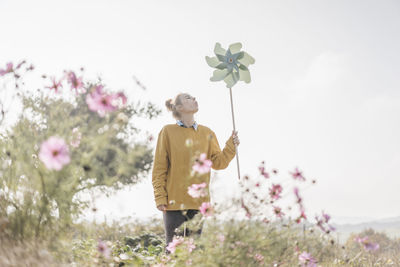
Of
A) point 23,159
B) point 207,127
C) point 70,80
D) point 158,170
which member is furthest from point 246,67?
point 23,159

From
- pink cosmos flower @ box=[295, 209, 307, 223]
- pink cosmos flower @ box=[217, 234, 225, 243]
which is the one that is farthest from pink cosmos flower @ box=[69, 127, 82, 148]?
pink cosmos flower @ box=[295, 209, 307, 223]

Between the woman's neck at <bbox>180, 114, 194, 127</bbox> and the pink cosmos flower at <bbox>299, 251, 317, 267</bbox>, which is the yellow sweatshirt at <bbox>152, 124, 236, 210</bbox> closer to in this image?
the woman's neck at <bbox>180, 114, 194, 127</bbox>

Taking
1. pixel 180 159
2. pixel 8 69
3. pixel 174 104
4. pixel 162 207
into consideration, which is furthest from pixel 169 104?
pixel 8 69

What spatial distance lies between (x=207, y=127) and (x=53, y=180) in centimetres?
192

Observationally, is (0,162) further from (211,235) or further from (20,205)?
(211,235)

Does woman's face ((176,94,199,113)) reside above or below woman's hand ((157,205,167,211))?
above

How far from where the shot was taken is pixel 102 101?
2.16 metres

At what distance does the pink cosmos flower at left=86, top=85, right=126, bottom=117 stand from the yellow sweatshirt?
1.14 metres

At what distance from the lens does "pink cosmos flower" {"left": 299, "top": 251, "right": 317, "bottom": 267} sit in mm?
2516

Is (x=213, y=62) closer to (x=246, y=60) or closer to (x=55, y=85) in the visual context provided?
(x=246, y=60)

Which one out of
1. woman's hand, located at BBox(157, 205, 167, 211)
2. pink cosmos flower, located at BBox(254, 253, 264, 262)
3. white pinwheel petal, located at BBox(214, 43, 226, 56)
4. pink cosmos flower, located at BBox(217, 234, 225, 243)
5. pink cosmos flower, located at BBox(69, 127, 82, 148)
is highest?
white pinwheel petal, located at BBox(214, 43, 226, 56)

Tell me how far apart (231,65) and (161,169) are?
1685 mm

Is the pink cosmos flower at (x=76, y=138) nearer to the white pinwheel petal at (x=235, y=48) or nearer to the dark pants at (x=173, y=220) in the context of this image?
the dark pants at (x=173, y=220)

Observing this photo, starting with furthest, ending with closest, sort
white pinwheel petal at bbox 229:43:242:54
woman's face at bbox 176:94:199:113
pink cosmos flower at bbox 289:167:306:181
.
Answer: white pinwheel petal at bbox 229:43:242:54 → woman's face at bbox 176:94:199:113 → pink cosmos flower at bbox 289:167:306:181
